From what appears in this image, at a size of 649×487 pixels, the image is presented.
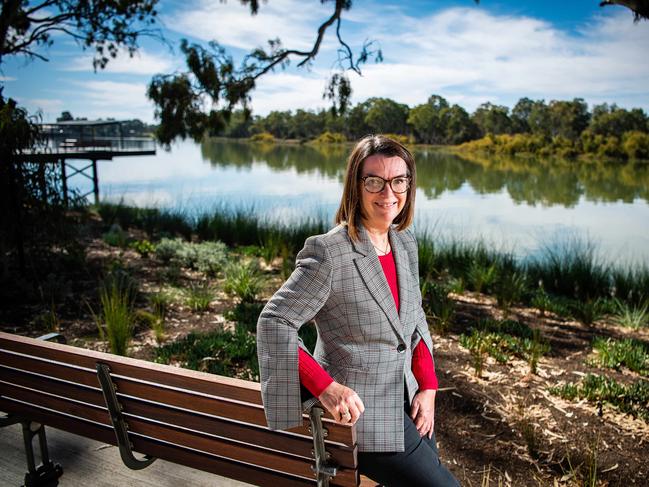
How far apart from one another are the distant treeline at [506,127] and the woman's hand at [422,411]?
3836cm

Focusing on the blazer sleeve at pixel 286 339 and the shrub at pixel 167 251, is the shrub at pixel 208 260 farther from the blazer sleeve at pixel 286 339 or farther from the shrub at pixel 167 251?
the blazer sleeve at pixel 286 339

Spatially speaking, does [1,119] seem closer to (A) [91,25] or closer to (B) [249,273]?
(B) [249,273]

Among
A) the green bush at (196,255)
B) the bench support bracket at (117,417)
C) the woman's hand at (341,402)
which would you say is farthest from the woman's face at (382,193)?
the green bush at (196,255)

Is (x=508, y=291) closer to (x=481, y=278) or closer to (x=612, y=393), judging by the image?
(x=481, y=278)

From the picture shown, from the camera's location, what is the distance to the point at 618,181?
2405 centimetres

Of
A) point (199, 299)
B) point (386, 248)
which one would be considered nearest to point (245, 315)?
point (199, 299)

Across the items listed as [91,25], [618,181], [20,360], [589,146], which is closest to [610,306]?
[20,360]

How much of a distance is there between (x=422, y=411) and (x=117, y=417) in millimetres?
940

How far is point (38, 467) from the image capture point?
2.14 metres

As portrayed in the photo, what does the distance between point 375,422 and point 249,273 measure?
4419 millimetres

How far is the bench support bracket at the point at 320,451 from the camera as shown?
124cm

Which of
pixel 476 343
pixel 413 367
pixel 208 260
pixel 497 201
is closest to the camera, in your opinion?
pixel 413 367

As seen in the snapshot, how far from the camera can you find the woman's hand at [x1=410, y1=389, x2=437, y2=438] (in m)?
1.44

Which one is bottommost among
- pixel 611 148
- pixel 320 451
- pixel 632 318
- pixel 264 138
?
pixel 632 318
